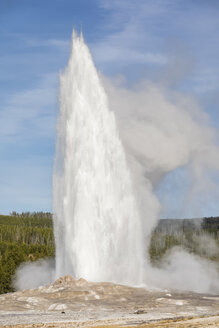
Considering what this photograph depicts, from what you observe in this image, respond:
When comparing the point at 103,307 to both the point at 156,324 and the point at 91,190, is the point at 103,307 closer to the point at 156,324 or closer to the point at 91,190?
the point at 156,324

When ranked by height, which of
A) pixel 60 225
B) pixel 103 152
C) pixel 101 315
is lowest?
pixel 101 315

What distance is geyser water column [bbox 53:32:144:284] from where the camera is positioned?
64438 millimetres

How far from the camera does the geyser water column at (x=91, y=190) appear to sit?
64.4 m

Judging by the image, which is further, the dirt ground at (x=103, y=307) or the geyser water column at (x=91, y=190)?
the geyser water column at (x=91, y=190)

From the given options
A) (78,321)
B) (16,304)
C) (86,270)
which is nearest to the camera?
(78,321)

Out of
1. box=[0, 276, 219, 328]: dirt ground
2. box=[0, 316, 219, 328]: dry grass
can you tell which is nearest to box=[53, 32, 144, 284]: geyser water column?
box=[0, 276, 219, 328]: dirt ground

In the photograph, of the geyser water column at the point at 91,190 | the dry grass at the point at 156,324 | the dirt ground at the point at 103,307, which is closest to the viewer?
the dry grass at the point at 156,324

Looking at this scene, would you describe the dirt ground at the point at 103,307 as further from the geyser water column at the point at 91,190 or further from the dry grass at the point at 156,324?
the geyser water column at the point at 91,190

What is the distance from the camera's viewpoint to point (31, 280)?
3162 inches

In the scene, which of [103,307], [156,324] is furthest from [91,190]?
[156,324]

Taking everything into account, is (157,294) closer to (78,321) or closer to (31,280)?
(78,321)

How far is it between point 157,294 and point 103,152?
844 inches

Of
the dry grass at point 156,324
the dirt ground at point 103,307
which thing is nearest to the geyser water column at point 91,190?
the dirt ground at point 103,307

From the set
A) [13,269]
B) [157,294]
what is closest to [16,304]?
[157,294]
